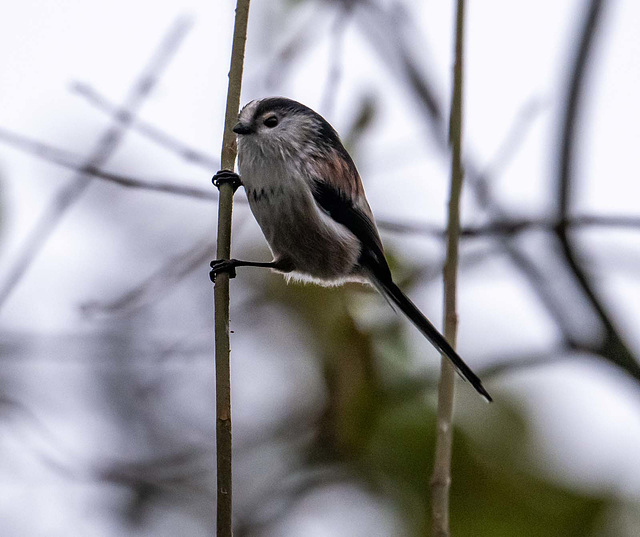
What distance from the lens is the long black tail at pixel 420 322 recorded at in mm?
2102

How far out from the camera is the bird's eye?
246 cm

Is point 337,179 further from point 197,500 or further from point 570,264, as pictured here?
point 197,500

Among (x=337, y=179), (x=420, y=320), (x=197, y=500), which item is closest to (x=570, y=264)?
(x=420, y=320)

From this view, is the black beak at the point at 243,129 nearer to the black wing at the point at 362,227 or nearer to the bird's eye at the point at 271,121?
the bird's eye at the point at 271,121

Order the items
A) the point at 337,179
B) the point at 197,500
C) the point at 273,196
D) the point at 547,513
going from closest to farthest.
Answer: the point at 273,196 < the point at 337,179 < the point at 547,513 < the point at 197,500

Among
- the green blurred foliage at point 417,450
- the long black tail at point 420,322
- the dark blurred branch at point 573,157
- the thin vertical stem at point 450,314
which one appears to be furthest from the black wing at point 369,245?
the thin vertical stem at point 450,314

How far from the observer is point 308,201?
243 cm

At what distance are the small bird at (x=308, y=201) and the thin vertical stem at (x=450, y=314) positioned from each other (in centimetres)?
47

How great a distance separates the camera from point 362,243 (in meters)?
2.64

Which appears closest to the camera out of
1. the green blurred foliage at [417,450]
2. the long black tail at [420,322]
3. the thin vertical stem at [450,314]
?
the thin vertical stem at [450,314]

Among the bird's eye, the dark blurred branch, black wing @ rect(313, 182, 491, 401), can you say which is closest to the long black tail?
black wing @ rect(313, 182, 491, 401)

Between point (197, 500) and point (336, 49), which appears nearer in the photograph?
point (336, 49)

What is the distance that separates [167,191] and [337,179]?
51 cm

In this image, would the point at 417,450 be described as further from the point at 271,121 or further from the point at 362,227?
the point at 271,121
